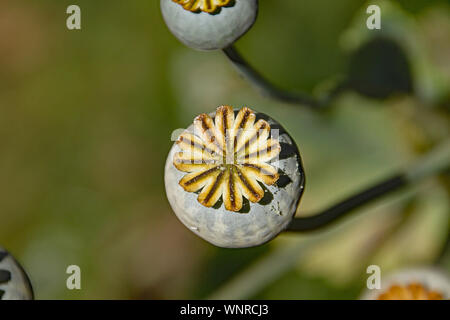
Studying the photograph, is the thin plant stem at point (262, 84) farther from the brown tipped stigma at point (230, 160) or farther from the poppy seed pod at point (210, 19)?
the brown tipped stigma at point (230, 160)

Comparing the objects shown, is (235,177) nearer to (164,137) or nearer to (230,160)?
(230,160)

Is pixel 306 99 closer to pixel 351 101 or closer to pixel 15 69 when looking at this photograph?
pixel 351 101

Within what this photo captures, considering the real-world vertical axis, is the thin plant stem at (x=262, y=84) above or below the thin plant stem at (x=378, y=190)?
above

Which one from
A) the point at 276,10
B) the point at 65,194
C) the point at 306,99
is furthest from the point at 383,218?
the point at 65,194

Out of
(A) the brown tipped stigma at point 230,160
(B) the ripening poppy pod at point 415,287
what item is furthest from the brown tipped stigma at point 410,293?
(A) the brown tipped stigma at point 230,160

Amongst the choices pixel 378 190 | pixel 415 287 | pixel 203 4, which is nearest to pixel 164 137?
pixel 378 190

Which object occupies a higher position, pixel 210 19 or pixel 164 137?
pixel 164 137
